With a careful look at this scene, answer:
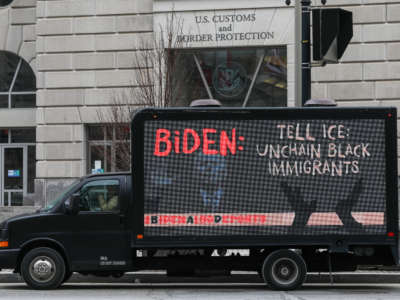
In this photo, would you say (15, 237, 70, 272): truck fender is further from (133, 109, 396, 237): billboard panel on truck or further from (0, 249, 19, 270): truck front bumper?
(133, 109, 396, 237): billboard panel on truck

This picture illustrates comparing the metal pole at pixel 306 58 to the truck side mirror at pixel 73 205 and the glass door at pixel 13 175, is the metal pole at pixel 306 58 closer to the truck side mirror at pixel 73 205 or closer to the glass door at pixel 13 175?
the truck side mirror at pixel 73 205

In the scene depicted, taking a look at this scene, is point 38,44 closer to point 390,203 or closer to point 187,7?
point 187,7

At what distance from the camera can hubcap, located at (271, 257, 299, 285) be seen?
11953mm

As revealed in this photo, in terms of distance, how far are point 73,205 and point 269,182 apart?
119 inches

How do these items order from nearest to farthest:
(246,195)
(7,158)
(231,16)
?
1. (246,195)
2. (231,16)
3. (7,158)

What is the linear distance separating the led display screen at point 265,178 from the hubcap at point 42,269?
65.9 inches

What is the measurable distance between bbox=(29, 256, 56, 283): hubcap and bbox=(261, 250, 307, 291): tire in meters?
3.27

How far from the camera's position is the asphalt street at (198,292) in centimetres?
1146

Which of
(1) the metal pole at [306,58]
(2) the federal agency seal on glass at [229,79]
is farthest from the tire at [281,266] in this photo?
(2) the federal agency seal on glass at [229,79]

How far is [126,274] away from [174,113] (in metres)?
3.51

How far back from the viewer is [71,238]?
40.0 feet

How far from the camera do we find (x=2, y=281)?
13.8 m

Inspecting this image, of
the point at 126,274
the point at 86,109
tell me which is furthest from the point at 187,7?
the point at 126,274

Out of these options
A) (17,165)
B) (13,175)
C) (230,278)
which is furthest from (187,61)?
(230,278)
